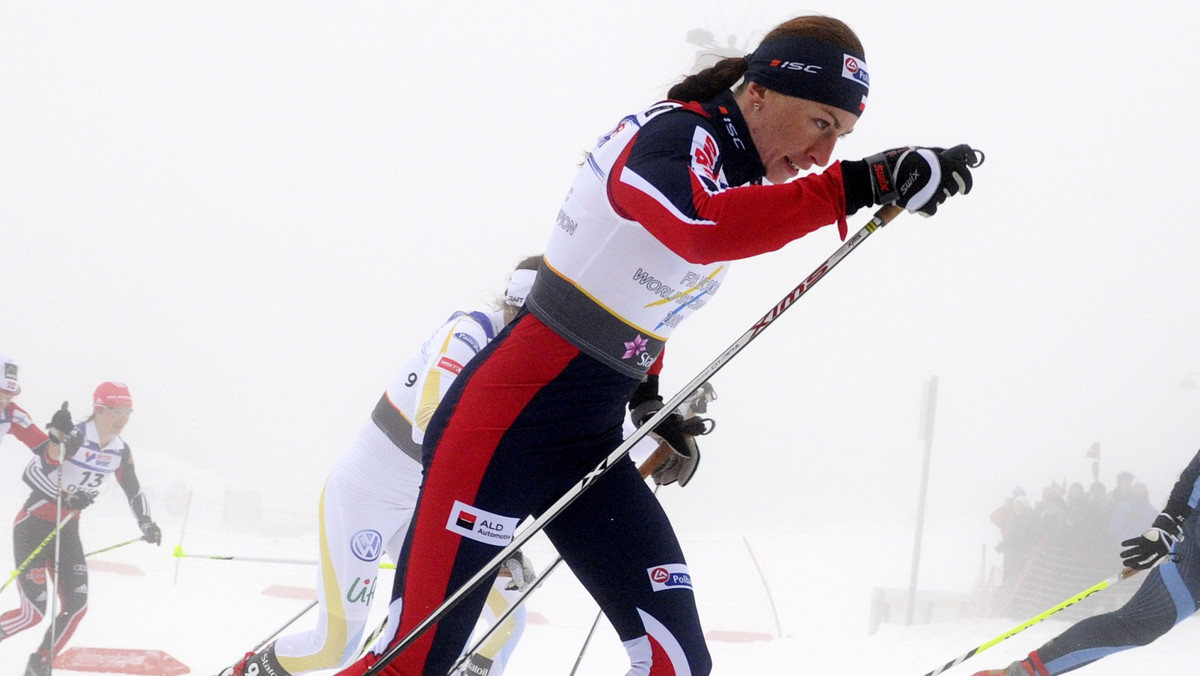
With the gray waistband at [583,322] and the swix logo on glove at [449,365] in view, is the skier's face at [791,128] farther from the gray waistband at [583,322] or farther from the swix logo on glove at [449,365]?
the swix logo on glove at [449,365]

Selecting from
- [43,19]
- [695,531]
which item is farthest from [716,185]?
[43,19]

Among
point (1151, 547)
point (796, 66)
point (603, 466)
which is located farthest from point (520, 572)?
point (1151, 547)

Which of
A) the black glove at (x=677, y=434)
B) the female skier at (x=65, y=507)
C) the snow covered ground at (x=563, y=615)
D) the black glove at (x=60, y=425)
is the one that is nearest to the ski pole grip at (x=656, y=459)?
the black glove at (x=677, y=434)

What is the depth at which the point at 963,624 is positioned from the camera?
22.0 feet

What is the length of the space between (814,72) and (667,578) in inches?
34.0

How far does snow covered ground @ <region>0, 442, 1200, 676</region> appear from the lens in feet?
18.1

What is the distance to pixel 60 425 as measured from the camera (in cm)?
470

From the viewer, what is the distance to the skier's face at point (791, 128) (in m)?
1.58

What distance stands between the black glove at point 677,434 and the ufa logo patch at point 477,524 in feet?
1.62

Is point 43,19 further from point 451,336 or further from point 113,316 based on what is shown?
point 451,336

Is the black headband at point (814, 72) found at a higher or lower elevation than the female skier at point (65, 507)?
higher

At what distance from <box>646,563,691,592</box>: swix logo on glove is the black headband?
81 centimetres

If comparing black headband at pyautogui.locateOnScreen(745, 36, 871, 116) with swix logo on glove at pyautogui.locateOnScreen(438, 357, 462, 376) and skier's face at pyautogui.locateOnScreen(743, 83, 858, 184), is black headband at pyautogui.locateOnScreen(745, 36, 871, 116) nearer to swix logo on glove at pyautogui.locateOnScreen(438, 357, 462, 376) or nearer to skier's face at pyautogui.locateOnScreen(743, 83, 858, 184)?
skier's face at pyautogui.locateOnScreen(743, 83, 858, 184)

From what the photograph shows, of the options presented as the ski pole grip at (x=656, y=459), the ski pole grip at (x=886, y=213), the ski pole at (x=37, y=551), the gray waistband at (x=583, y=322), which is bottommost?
the ski pole at (x=37, y=551)
